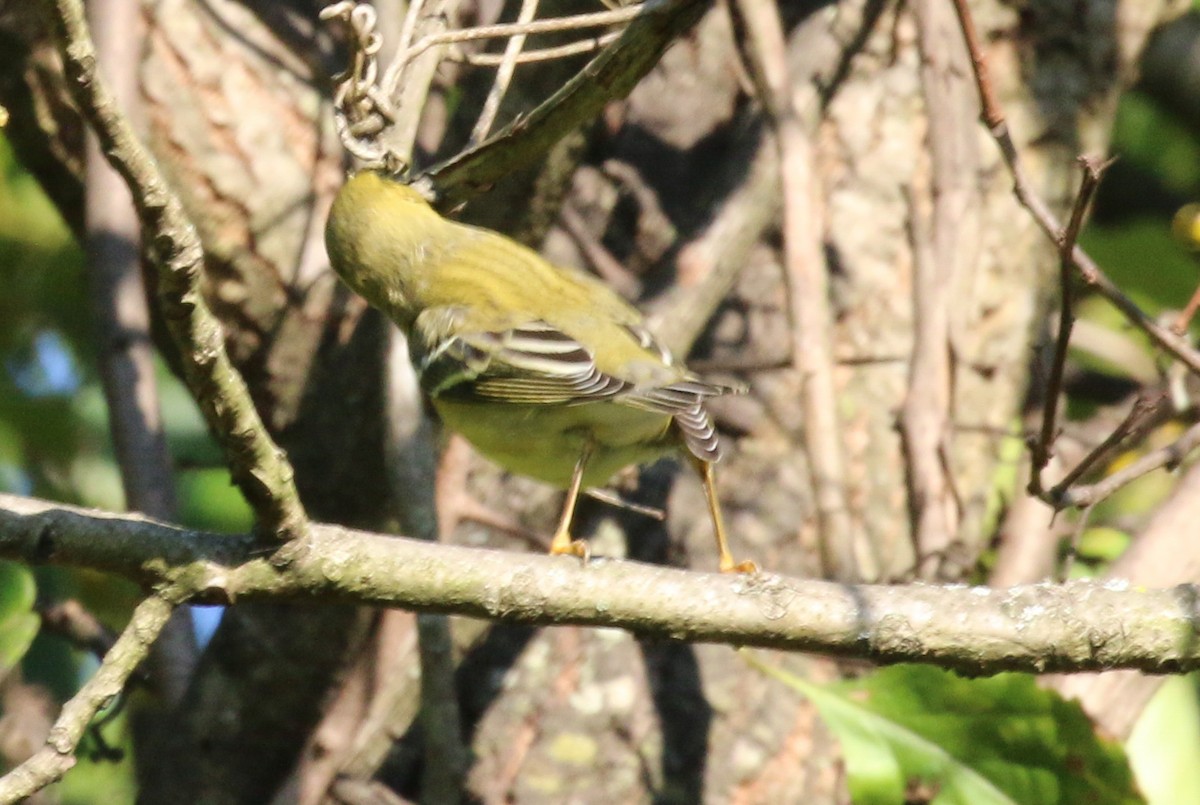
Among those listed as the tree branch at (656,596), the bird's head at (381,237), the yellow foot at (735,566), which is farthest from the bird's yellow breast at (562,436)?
the tree branch at (656,596)

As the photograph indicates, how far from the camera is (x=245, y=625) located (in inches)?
142

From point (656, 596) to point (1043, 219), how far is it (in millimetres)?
1131

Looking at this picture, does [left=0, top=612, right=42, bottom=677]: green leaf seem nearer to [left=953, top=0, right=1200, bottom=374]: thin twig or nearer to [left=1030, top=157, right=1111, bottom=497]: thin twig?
[left=1030, top=157, right=1111, bottom=497]: thin twig

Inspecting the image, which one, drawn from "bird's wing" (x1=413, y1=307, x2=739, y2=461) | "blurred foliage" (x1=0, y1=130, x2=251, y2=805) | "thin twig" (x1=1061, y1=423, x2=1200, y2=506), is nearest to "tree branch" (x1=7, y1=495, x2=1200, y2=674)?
"thin twig" (x1=1061, y1=423, x2=1200, y2=506)

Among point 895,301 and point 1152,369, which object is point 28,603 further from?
point 1152,369

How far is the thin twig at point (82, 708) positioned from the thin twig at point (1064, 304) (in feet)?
5.27

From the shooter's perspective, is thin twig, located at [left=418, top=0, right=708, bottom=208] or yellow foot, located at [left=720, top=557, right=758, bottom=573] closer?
thin twig, located at [left=418, top=0, right=708, bottom=208]

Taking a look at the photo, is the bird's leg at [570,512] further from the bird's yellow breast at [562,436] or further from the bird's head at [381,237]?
the bird's head at [381,237]

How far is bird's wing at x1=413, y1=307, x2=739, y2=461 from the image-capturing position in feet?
10.2

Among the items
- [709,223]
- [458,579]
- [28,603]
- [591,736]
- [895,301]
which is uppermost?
[458,579]

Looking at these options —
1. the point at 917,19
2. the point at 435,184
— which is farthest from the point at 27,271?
the point at 917,19

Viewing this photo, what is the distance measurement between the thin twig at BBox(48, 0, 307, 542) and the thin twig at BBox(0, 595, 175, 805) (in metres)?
0.21

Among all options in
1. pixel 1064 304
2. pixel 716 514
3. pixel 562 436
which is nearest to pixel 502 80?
pixel 562 436

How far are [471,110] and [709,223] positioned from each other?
2.42 ft
